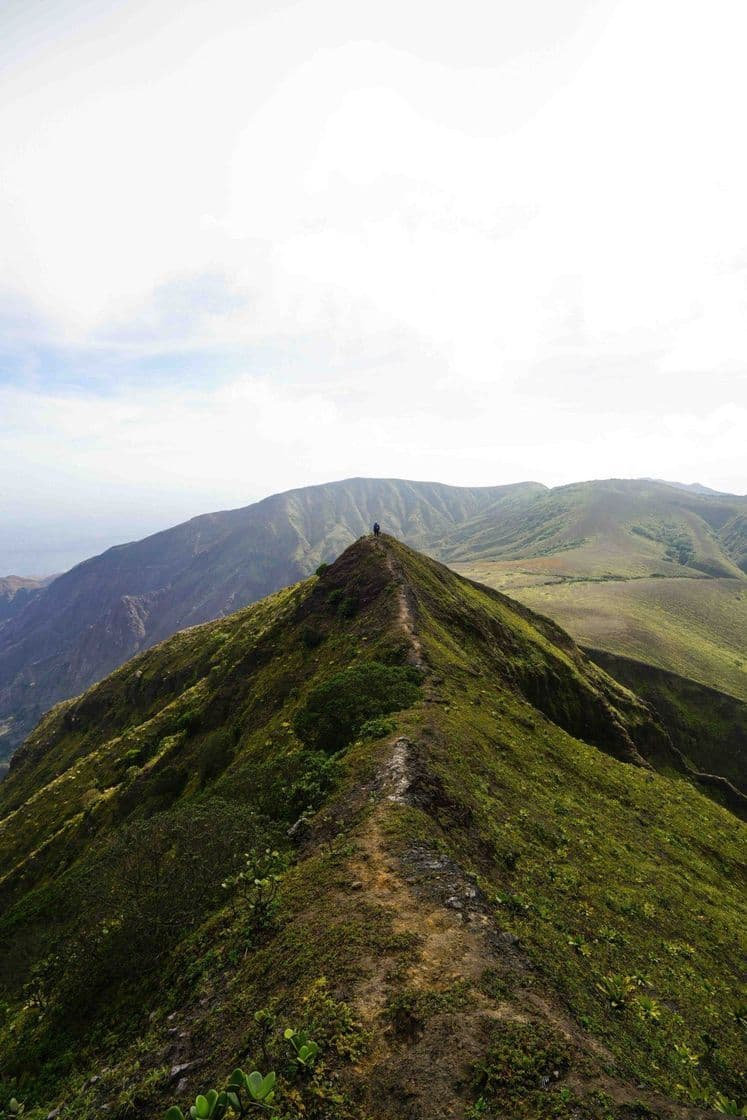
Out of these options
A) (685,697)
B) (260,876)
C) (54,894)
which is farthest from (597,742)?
Result: (685,697)

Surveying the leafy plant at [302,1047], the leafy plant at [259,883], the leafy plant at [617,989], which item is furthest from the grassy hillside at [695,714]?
the leafy plant at [302,1047]

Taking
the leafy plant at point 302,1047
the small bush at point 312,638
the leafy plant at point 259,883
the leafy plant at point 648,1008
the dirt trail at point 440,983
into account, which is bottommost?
the leafy plant at point 648,1008

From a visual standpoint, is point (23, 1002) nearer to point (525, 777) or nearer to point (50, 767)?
point (525, 777)

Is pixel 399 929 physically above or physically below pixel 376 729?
below

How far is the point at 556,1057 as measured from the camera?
392 inches

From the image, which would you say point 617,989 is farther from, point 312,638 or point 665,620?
point 665,620

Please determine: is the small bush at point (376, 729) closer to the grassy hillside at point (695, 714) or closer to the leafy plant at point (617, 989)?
the leafy plant at point (617, 989)

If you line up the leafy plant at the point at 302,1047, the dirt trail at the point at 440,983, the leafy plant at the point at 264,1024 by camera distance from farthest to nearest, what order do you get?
the leafy plant at the point at 264,1024, the dirt trail at the point at 440,983, the leafy plant at the point at 302,1047

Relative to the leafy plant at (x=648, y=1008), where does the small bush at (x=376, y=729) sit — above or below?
above

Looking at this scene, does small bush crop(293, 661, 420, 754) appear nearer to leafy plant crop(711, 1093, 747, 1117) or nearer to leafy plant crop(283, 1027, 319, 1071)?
leafy plant crop(283, 1027, 319, 1071)

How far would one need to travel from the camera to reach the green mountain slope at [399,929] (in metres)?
10.2

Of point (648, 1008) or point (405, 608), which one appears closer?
→ point (648, 1008)

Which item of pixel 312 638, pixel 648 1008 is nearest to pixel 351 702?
pixel 312 638

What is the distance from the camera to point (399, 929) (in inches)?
531
